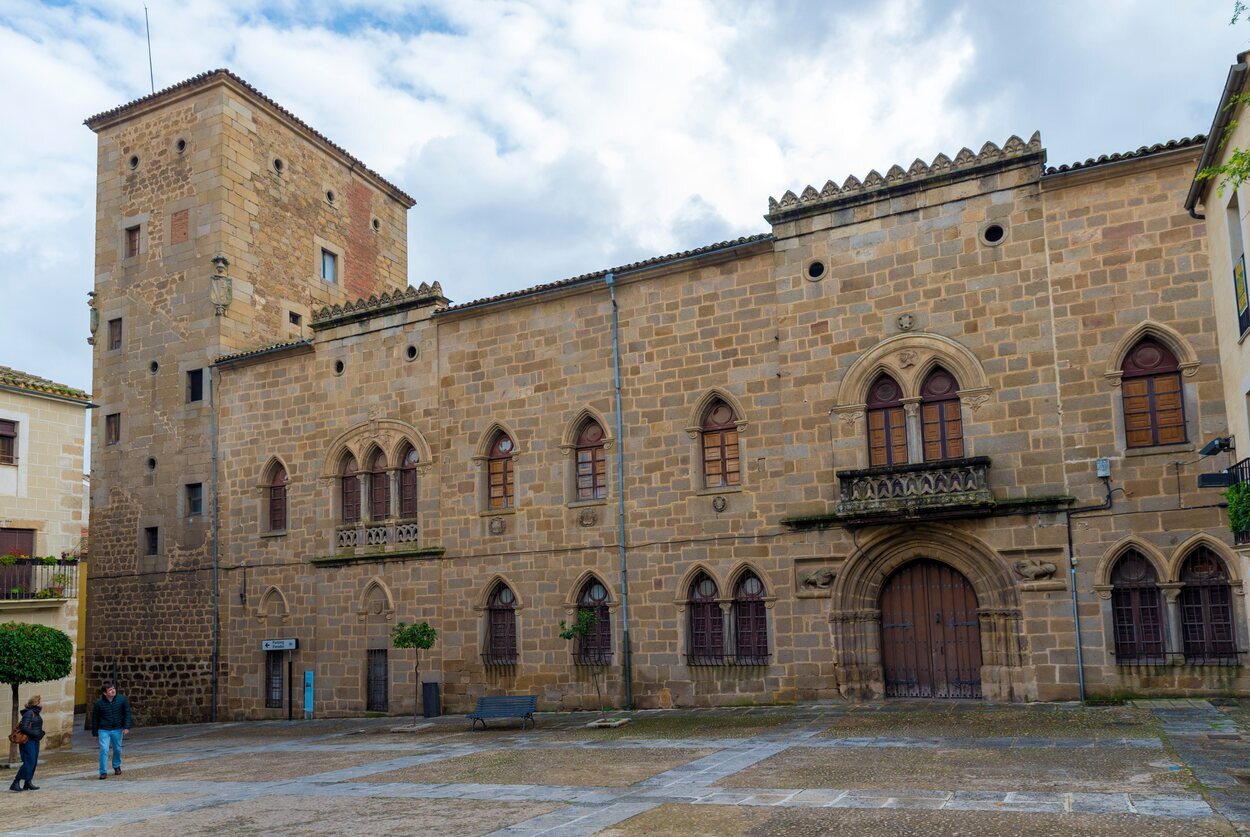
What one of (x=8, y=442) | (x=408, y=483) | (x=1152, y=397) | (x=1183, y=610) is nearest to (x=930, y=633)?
(x=1183, y=610)

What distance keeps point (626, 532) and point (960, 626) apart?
6.72m

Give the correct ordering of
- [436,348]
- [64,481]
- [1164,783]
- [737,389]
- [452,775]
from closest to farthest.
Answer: [1164,783] < [452,775] < [737,389] < [64,481] < [436,348]

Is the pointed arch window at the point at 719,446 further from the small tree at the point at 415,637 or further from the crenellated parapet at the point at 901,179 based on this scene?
the small tree at the point at 415,637

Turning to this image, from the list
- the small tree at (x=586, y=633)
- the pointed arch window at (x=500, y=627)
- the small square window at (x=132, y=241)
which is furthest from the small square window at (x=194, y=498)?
the small tree at (x=586, y=633)

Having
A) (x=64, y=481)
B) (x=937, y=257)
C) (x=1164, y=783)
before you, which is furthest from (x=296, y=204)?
(x=1164, y=783)

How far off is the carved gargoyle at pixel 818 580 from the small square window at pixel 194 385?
1736 cm

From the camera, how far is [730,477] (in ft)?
71.6

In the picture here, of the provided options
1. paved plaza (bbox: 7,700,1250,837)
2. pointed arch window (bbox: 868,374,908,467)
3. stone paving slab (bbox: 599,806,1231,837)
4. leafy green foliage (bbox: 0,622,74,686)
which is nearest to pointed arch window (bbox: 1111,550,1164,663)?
paved plaza (bbox: 7,700,1250,837)

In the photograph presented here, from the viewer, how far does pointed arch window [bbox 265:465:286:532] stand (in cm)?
2786

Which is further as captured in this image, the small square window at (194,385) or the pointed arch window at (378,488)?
the small square window at (194,385)

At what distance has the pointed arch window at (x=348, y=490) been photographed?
2659cm

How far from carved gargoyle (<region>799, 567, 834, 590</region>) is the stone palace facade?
0.06 metres

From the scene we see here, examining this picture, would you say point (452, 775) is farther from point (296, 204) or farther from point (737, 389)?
point (296, 204)

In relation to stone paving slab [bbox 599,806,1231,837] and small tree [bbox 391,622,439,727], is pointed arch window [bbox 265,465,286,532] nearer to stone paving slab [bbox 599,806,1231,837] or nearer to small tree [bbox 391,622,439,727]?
small tree [bbox 391,622,439,727]
